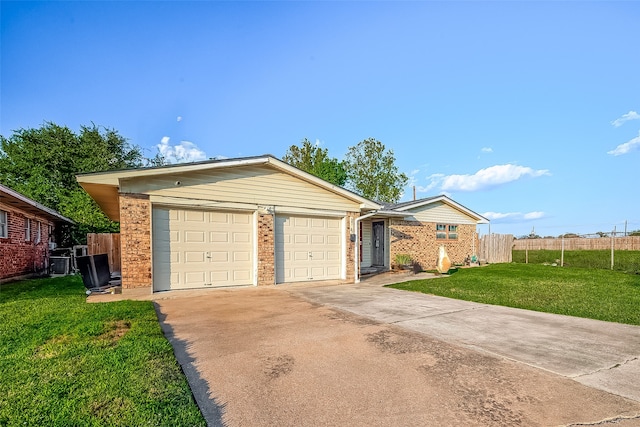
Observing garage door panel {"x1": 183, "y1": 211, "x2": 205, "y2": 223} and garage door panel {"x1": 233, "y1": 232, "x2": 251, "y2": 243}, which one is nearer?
garage door panel {"x1": 183, "y1": 211, "x2": 205, "y2": 223}

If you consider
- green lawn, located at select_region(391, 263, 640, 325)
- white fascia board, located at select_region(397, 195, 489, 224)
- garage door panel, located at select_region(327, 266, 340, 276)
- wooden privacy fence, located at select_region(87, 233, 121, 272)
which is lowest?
green lawn, located at select_region(391, 263, 640, 325)

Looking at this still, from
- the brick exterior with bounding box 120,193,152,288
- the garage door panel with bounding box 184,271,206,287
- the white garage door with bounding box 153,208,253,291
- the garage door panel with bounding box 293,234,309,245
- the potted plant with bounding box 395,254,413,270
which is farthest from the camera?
the potted plant with bounding box 395,254,413,270

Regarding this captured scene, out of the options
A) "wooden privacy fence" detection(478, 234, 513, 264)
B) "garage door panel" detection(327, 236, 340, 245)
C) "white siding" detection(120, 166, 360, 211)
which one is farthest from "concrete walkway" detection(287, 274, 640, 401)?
"wooden privacy fence" detection(478, 234, 513, 264)

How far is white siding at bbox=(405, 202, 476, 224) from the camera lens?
16.8 m

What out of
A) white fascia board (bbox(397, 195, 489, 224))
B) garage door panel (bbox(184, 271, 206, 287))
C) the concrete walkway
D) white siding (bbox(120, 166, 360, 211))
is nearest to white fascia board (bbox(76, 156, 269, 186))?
white siding (bbox(120, 166, 360, 211))

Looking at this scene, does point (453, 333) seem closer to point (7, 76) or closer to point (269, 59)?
point (269, 59)

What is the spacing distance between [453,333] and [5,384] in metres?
5.47

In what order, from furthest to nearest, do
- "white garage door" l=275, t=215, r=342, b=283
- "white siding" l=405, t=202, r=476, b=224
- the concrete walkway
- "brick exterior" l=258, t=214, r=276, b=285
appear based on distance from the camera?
"white siding" l=405, t=202, r=476, b=224 < "white garage door" l=275, t=215, r=342, b=283 < "brick exterior" l=258, t=214, r=276, b=285 < the concrete walkway

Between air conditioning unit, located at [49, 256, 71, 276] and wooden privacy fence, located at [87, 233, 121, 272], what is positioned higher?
wooden privacy fence, located at [87, 233, 121, 272]

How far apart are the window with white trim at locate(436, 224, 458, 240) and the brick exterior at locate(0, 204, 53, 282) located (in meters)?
18.2

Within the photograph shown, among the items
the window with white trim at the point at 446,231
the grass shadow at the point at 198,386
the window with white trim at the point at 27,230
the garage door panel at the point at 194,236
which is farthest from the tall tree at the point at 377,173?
the grass shadow at the point at 198,386

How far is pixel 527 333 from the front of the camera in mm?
5246

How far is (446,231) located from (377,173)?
14.2 m

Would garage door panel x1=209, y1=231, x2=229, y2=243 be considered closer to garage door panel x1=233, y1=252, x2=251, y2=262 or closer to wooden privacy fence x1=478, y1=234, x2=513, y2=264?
garage door panel x1=233, y1=252, x2=251, y2=262
